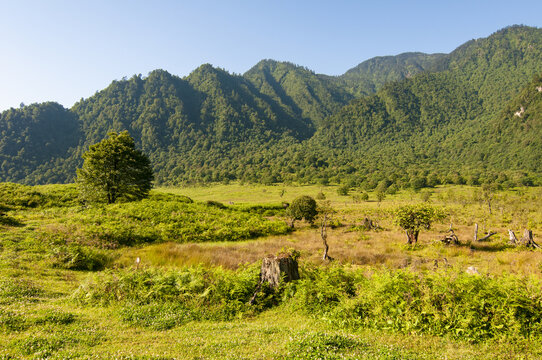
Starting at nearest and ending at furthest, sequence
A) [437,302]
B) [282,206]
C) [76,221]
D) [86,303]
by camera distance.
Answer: [437,302], [86,303], [76,221], [282,206]

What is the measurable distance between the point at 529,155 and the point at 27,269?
24409 centimetres

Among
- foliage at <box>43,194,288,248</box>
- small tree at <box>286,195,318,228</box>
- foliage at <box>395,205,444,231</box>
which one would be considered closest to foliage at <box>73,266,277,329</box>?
foliage at <box>43,194,288,248</box>

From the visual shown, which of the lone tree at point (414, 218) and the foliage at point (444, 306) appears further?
the lone tree at point (414, 218)

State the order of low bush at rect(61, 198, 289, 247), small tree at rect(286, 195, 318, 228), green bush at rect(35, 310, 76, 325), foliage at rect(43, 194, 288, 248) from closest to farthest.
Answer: green bush at rect(35, 310, 76, 325) < foliage at rect(43, 194, 288, 248) < low bush at rect(61, 198, 289, 247) < small tree at rect(286, 195, 318, 228)

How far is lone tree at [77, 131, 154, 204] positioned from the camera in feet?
105

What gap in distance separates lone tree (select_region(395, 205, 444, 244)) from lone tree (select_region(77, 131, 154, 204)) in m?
30.1

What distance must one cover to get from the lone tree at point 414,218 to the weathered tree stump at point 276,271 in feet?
49.3

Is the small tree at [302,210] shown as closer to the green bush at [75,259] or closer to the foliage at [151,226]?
the foliage at [151,226]

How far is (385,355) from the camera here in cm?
525

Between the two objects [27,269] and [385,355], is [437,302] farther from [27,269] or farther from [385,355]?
[27,269]

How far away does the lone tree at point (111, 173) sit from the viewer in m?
31.9

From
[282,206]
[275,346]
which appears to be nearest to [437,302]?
[275,346]

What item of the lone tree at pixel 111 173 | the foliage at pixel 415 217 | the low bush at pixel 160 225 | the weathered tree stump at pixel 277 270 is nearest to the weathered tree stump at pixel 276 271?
the weathered tree stump at pixel 277 270

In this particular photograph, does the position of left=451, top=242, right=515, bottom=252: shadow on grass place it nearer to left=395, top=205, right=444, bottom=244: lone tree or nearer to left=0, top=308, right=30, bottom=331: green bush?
left=395, top=205, right=444, bottom=244: lone tree
